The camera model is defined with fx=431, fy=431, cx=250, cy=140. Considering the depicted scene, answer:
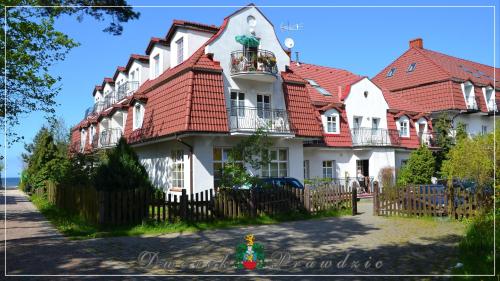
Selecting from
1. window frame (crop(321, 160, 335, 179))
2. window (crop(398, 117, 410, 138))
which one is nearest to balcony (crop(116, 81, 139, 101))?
window frame (crop(321, 160, 335, 179))

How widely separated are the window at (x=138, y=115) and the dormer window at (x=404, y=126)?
18.4 metres

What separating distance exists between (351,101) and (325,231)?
18.1 m

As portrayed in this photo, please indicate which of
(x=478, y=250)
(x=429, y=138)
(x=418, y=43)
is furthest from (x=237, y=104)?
(x=418, y=43)

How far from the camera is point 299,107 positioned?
23453 mm

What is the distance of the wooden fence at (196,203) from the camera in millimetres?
13555

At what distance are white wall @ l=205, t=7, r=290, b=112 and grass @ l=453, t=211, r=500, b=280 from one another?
44.2 ft

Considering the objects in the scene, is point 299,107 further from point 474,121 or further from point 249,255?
point 474,121

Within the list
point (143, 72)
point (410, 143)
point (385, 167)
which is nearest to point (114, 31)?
point (143, 72)

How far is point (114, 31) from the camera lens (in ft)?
43.3

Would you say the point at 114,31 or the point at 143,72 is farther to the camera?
the point at 143,72

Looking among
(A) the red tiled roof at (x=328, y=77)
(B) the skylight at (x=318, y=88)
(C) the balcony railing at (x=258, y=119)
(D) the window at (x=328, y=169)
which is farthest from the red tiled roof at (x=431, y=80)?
(C) the balcony railing at (x=258, y=119)

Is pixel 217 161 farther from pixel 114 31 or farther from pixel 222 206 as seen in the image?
pixel 114 31

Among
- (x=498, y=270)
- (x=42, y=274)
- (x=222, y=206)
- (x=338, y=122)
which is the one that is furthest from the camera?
(x=338, y=122)

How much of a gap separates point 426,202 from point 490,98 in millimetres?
28463
